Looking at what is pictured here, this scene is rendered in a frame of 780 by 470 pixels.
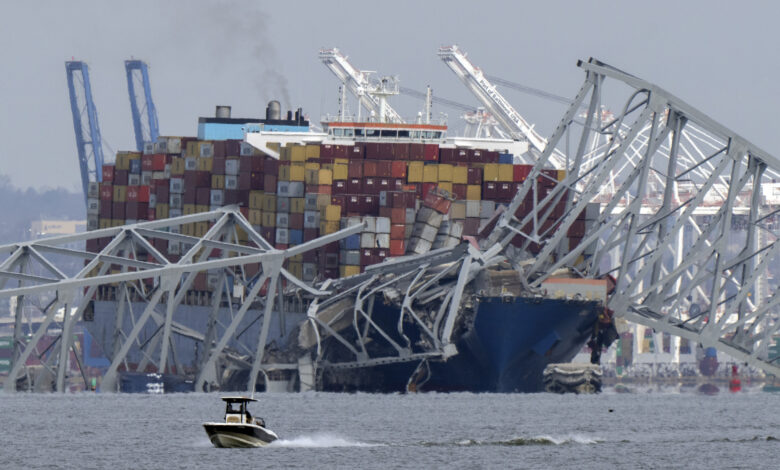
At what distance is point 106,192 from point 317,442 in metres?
64.2

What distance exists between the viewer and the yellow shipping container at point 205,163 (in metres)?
127

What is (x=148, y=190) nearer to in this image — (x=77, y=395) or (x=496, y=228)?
(x=77, y=395)

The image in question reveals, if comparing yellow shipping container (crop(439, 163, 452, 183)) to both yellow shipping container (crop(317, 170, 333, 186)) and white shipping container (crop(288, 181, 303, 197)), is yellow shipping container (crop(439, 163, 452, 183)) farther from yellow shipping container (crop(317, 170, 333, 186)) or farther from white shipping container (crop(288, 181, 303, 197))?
white shipping container (crop(288, 181, 303, 197))

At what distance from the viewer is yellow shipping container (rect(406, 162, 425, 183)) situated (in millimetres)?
114225

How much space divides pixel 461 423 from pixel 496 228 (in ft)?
65.2

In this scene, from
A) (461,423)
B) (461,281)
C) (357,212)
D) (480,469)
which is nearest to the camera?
(480,469)

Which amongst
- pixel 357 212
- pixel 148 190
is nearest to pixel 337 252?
pixel 357 212

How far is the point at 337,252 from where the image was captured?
114 meters

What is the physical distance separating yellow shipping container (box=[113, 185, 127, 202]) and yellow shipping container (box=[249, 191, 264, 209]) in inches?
654

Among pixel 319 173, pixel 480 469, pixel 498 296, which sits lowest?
pixel 480 469

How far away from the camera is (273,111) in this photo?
15038 cm

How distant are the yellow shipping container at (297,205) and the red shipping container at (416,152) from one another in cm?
727

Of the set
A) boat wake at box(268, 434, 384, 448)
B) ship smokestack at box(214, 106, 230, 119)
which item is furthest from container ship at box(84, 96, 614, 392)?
boat wake at box(268, 434, 384, 448)

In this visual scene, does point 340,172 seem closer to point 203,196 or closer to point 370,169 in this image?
point 370,169
